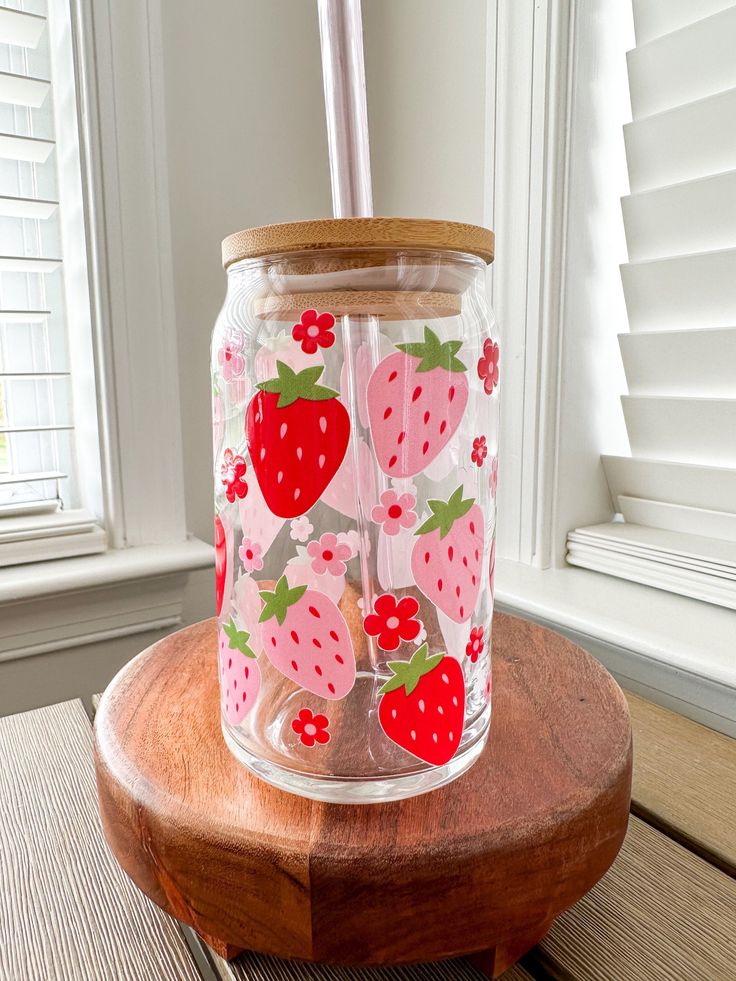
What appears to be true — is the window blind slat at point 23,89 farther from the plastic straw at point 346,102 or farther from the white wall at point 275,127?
the plastic straw at point 346,102

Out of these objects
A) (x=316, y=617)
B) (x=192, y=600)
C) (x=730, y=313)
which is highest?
(x=730, y=313)

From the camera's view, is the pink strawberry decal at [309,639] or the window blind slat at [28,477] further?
the window blind slat at [28,477]

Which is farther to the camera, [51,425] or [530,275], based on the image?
[51,425]

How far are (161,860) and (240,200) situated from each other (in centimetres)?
80

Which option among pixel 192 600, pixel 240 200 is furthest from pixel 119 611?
pixel 240 200

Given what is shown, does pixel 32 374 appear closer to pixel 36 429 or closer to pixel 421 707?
pixel 36 429

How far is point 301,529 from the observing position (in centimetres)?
34

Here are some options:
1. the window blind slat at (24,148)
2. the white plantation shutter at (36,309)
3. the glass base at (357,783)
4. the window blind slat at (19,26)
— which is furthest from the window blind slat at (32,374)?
the glass base at (357,783)

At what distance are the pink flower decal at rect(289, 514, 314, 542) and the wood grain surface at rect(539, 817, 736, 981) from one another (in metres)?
0.24

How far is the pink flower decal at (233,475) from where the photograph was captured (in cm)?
35

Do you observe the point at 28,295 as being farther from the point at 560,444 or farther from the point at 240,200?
the point at 560,444

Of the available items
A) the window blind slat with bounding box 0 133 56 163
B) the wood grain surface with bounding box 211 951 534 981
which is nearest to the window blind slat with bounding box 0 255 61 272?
the window blind slat with bounding box 0 133 56 163

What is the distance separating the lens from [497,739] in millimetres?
373

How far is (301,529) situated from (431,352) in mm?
100
